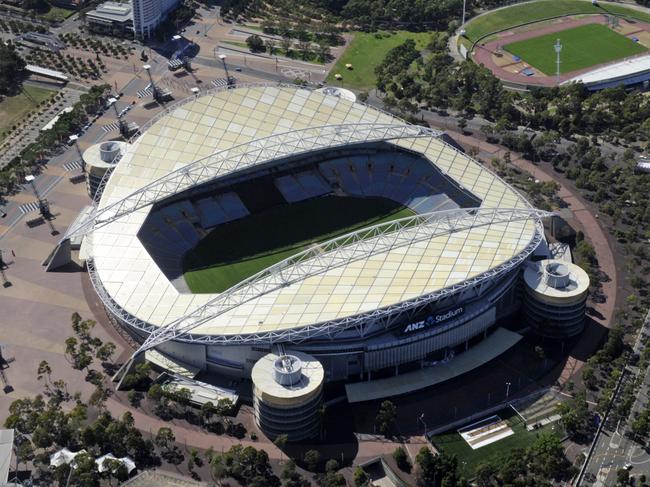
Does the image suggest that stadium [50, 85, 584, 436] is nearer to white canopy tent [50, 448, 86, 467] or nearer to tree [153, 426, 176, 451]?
tree [153, 426, 176, 451]

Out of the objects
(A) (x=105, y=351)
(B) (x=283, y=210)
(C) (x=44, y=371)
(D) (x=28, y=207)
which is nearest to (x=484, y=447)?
(A) (x=105, y=351)

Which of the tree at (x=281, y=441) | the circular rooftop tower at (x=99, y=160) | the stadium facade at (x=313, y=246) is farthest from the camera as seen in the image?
the circular rooftop tower at (x=99, y=160)

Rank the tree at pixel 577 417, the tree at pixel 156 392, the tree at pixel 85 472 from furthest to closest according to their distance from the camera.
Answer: the tree at pixel 156 392
the tree at pixel 577 417
the tree at pixel 85 472

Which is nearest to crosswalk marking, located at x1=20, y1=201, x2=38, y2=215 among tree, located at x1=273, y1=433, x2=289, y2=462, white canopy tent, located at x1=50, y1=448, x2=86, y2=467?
white canopy tent, located at x1=50, y1=448, x2=86, y2=467

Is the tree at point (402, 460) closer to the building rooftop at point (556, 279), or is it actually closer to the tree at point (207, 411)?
the tree at point (207, 411)

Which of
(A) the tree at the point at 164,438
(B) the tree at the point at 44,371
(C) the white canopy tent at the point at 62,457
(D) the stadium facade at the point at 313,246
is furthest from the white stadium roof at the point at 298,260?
(C) the white canopy tent at the point at 62,457

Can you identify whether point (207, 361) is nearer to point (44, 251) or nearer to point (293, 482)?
point (293, 482)

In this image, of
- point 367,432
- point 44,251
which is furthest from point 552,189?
point 44,251

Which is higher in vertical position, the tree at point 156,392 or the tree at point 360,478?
the tree at point 156,392

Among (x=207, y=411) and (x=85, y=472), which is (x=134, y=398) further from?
(x=85, y=472)
